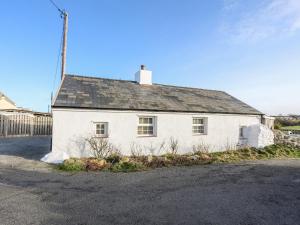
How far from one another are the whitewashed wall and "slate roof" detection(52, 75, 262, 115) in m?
0.39

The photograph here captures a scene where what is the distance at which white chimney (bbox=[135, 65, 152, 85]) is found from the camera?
1838 cm

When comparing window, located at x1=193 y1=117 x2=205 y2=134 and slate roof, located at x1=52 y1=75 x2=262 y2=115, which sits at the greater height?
slate roof, located at x1=52 y1=75 x2=262 y2=115

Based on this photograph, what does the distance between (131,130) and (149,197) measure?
7083 mm

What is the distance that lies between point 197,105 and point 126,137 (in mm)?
6146

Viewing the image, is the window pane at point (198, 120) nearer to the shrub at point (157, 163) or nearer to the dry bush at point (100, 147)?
the shrub at point (157, 163)

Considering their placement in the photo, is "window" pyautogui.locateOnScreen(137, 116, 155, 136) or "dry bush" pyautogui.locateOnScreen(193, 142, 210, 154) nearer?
"window" pyautogui.locateOnScreen(137, 116, 155, 136)

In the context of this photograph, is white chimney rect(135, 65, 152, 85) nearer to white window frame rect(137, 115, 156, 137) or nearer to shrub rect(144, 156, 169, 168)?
white window frame rect(137, 115, 156, 137)

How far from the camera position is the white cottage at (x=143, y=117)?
12.5 meters

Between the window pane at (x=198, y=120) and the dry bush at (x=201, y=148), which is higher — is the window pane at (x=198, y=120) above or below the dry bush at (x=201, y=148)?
above

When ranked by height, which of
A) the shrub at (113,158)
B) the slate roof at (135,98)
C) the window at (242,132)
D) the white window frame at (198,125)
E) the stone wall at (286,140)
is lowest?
the shrub at (113,158)

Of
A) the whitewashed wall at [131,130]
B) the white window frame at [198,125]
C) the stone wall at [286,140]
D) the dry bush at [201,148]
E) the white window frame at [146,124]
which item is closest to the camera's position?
the whitewashed wall at [131,130]

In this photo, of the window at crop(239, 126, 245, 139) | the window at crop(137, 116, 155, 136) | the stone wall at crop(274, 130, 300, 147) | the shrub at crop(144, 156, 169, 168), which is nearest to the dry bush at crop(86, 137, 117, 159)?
the window at crop(137, 116, 155, 136)

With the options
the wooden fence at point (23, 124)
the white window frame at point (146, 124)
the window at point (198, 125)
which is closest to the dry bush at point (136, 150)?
the white window frame at point (146, 124)

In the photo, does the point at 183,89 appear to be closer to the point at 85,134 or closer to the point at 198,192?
the point at 85,134
